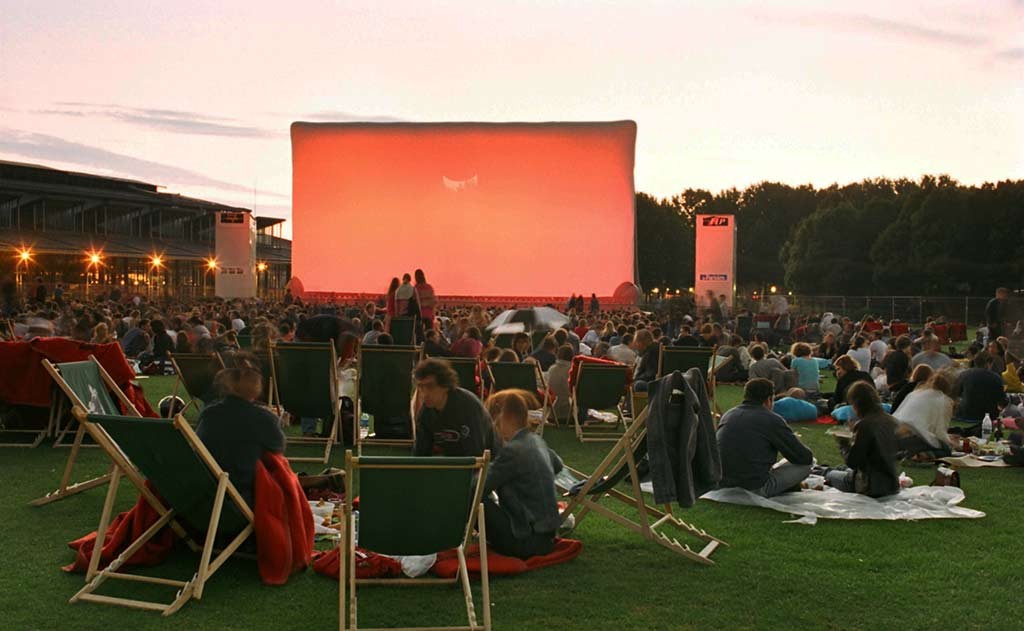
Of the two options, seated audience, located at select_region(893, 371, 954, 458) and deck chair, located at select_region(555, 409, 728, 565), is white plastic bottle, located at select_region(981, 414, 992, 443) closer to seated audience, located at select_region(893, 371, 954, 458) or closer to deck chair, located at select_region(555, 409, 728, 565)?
seated audience, located at select_region(893, 371, 954, 458)

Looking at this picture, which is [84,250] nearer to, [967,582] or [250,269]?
[250,269]

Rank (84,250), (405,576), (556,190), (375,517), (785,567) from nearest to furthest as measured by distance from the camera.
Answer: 1. (375,517)
2. (405,576)
3. (785,567)
4. (556,190)
5. (84,250)

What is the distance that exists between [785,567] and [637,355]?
721 centimetres

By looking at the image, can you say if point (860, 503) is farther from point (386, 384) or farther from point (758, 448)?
point (386, 384)

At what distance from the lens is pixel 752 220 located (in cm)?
7962

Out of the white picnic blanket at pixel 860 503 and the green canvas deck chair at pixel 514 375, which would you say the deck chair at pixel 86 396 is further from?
the white picnic blanket at pixel 860 503

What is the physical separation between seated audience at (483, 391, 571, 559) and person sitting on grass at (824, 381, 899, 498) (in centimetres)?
272

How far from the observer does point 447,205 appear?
106 ft

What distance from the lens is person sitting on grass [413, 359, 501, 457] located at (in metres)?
5.71

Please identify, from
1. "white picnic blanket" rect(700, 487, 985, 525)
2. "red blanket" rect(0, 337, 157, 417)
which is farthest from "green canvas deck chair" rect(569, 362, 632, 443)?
"red blanket" rect(0, 337, 157, 417)

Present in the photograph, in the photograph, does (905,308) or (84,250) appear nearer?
(905,308)

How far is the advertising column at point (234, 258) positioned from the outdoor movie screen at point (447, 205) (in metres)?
2.12

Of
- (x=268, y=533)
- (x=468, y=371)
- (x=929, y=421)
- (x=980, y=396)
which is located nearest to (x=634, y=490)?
(x=268, y=533)

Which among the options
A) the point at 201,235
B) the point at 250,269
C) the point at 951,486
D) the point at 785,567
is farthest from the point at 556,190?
the point at 201,235
